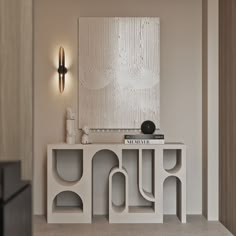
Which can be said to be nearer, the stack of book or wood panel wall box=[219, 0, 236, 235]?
wood panel wall box=[219, 0, 236, 235]

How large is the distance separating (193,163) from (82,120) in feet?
3.74

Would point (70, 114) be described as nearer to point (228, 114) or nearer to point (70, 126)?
point (70, 126)

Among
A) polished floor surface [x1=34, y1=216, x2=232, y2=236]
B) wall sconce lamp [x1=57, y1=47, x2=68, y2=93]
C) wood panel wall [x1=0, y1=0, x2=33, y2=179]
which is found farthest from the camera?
wall sconce lamp [x1=57, y1=47, x2=68, y2=93]

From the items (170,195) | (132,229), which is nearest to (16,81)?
(132,229)

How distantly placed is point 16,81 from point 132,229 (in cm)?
269

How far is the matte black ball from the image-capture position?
3582mm

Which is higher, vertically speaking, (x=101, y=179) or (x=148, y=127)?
(x=148, y=127)

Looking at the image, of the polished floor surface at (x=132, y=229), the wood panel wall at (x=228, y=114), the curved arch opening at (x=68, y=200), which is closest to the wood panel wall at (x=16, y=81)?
the polished floor surface at (x=132, y=229)

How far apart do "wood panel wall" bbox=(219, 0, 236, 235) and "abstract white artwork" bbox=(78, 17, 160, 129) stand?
0.63 m

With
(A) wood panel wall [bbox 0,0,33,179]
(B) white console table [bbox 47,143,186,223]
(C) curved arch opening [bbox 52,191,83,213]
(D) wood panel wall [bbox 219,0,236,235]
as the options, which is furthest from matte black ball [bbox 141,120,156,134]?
(A) wood panel wall [bbox 0,0,33,179]

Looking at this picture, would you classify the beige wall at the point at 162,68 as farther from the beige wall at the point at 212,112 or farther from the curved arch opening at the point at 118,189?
the curved arch opening at the point at 118,189

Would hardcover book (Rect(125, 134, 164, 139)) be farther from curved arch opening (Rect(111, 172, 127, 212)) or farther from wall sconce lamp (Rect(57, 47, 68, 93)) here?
wall sconce lamp (Rect(57, 47, 68, 93))

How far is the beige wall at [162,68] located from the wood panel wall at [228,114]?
38cm

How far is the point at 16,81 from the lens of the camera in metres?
0.79
